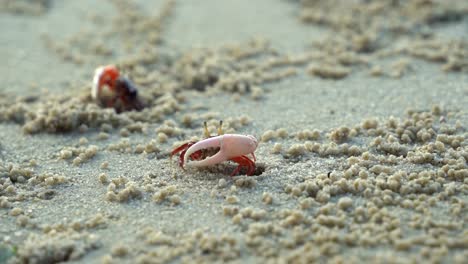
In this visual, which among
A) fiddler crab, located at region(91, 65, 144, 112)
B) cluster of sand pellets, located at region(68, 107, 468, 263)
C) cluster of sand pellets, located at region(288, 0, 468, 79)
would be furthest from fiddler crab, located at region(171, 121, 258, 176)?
cluster of sand pellets, located at region(288, 0, 468, 79)

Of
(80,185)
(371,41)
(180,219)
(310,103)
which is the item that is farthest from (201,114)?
(371,41)

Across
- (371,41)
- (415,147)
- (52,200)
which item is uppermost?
(371,41)

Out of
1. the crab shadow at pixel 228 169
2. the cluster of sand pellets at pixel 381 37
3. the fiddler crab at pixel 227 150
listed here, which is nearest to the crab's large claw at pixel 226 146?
the fiddler crab at pixel 227 150

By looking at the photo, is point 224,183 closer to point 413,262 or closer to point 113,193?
point 113,193

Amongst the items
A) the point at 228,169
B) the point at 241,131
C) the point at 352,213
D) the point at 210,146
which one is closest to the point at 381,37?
the point at 241,131

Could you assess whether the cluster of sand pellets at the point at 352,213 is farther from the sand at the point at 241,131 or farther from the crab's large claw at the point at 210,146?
the crab's large claw at the point at 210,146

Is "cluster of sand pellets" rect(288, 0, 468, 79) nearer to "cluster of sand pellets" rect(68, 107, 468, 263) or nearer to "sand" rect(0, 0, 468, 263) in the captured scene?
"sand" rect(0, 0, 468, 263)

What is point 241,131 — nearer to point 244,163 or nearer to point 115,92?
point 244,163
